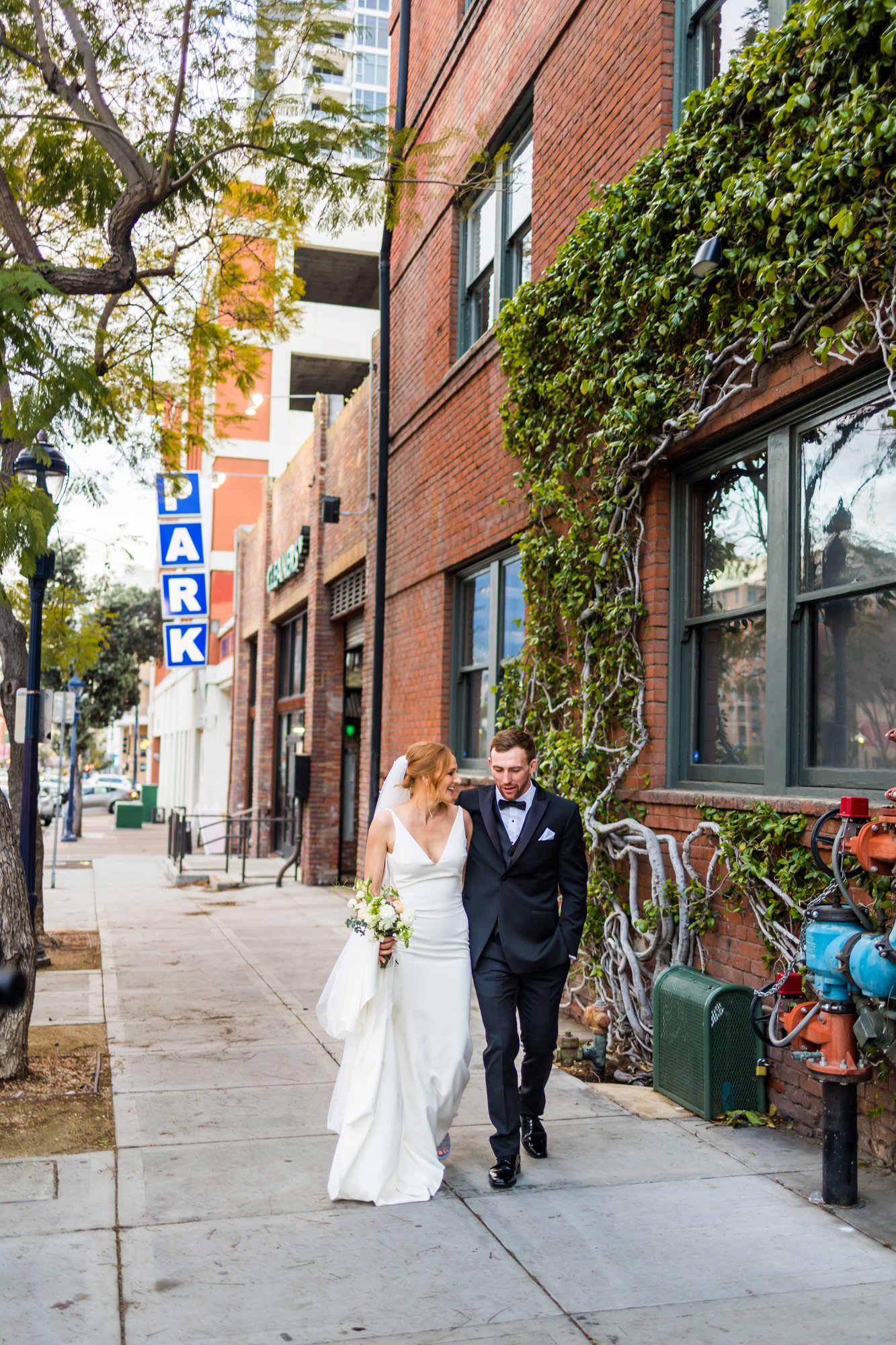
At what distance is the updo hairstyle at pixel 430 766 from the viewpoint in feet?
17.6

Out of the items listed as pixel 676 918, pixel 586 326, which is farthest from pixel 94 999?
pixel 586 326

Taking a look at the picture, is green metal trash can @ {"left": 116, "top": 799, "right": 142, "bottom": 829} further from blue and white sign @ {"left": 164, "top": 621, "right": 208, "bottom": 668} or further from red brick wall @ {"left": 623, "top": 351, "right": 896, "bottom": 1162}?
red brick wall @ {"left": 623, "top": 351, "right": 896, "bottom": 1162}

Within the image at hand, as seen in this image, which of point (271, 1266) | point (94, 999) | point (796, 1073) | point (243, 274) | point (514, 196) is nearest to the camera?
point (271, 1266)

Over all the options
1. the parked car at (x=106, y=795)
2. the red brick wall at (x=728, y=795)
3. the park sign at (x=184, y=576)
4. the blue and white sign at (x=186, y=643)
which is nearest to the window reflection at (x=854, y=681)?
the red brick wall at (x=728, y=795)

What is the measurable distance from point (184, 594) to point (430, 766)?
66.3 ft

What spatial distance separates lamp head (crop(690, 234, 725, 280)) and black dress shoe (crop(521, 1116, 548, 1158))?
419 cm

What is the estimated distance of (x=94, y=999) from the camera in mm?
9203

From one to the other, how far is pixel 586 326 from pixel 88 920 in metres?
9.37

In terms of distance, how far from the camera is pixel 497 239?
11133mm

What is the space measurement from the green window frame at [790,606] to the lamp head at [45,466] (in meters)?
5.15

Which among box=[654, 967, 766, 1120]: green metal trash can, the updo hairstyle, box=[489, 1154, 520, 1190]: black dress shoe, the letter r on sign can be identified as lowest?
box=[489, 1154, 520, 1190]: black dress shoe

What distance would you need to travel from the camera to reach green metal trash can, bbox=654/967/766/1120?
5949mm

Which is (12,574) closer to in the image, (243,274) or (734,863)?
(243,274)

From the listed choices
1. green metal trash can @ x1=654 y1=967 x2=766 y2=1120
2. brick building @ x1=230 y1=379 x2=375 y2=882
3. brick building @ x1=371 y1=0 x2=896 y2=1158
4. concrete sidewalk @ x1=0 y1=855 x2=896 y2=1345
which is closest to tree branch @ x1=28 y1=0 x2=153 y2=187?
brick building @ x1=371 y1=0 x2=896 y2=1158
